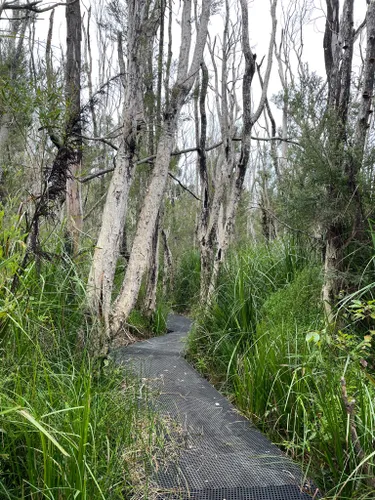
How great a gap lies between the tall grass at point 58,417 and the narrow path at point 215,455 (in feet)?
0.78

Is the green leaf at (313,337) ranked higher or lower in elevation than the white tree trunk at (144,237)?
lower

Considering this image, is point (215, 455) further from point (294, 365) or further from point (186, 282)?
point (186, 282)

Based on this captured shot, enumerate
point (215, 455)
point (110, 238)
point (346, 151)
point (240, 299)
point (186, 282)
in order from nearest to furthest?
point (215, 455) < point (346, 151) < point (110, 238) < point (240, 299) < point (186, 282)

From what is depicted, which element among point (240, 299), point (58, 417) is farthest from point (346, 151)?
point (58, 417)

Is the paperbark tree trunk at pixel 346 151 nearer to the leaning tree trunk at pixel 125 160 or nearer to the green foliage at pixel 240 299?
the green foliage at pixel 240 299

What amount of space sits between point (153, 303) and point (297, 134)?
144 inches

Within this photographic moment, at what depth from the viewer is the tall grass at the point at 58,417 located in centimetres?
158

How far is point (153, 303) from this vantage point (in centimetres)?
672

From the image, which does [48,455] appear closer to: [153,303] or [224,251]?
[224,251]

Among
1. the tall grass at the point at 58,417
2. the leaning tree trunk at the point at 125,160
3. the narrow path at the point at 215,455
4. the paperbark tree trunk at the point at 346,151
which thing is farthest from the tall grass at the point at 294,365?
the leaning tree trunk at the point at 125,160

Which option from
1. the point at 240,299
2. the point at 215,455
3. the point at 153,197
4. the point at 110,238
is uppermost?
the point at 153,197

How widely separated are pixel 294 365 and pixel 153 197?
231 cm

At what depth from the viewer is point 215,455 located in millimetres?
2363

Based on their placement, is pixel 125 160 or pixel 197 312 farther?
pixel 197 312
